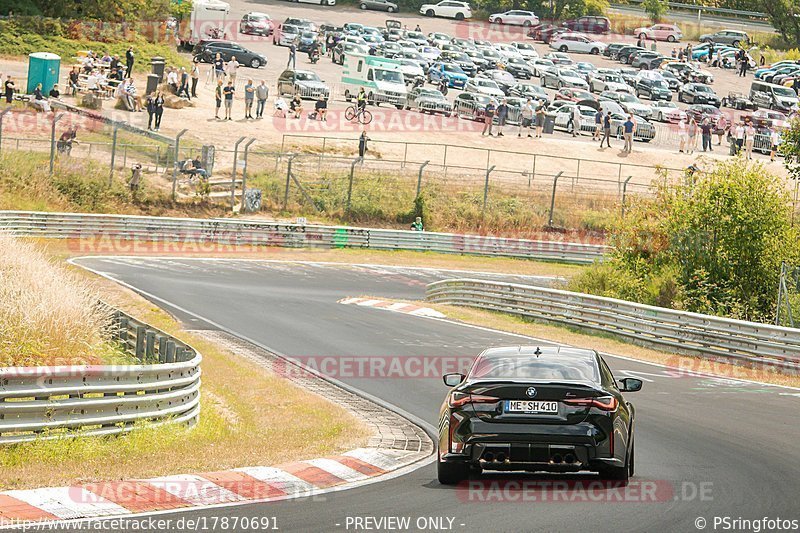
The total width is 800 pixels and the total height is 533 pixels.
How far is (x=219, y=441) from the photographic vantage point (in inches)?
555

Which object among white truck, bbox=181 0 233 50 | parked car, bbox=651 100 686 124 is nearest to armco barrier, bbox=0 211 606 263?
parked car, bbox=651 100 686 124

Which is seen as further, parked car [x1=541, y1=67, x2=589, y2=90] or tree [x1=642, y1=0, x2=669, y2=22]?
tree [x1=642, y1=0, x2=669, y2=22]

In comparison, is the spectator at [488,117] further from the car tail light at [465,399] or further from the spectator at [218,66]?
the car tail light at [465,399]

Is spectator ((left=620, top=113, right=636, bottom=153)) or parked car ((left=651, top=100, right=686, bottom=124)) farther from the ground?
parked car ((left=651, top=100, right=686, bottom=124))

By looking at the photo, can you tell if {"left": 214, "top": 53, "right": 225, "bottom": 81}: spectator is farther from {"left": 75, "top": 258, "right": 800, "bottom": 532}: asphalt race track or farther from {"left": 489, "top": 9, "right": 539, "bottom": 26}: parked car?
{"left": 489, "top": 9, "right": 539, "bottom": 26}: parked car

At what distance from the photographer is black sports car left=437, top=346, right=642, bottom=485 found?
10000mm

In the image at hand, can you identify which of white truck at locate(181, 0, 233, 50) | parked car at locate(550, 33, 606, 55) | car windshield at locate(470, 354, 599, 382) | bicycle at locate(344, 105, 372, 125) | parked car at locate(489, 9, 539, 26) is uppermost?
parked car at locate(489, 9, 539, 26)

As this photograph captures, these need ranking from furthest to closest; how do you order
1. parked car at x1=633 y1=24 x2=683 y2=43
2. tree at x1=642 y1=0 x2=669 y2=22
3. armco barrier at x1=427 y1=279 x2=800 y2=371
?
tree at x1=642 y1=0 x2=669 y2=22 → parked car at x1=633 y1=24 x2=683 y2=43 → armco barrier at x1=427 y1=279 x2=800 y2=371

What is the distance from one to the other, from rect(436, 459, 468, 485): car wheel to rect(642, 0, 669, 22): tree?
8935 centimetres

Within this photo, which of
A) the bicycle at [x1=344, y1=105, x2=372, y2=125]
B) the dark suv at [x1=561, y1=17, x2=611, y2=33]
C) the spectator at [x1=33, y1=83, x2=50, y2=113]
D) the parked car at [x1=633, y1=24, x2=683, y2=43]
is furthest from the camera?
the parked car at [x1=633, y1=24, x2=683, y2=43]

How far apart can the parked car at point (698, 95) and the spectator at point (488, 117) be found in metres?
18.0

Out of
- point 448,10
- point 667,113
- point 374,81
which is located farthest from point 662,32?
point 374,81

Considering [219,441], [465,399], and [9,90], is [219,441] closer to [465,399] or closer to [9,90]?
[465,399]

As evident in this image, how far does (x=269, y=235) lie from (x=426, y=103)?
1847cm
